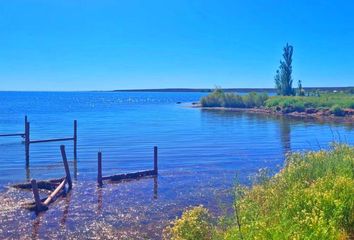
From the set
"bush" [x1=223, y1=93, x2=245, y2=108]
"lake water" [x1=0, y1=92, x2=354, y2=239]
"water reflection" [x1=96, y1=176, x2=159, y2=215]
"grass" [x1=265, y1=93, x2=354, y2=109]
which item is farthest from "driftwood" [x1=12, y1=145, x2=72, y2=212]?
"bush" [x1=223, y1=93, x2=245, y2=108]

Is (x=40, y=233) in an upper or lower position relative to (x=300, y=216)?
lower

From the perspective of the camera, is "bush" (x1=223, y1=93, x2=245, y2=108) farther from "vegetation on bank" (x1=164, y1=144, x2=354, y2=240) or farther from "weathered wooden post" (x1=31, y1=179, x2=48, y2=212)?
"vegetation on bank" (x1=164, y1=144, x2=354, y2=240)

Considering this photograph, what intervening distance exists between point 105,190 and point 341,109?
58.8 metres

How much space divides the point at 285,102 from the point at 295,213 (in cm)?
7752

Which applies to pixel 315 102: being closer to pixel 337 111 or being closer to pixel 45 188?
pixel 337 111

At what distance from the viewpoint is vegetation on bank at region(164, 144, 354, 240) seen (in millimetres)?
7242

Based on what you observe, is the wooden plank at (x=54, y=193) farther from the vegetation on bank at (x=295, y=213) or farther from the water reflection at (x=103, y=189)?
the vegetation on bank at (x=295, y=213)

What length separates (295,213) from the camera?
8.90 meters

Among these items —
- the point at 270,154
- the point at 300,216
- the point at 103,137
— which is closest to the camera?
the point at 300,216

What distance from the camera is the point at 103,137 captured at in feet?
145

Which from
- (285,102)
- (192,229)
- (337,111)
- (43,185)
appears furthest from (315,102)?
(192,229)

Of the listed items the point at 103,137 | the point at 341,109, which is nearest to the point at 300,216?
the point at 103,137

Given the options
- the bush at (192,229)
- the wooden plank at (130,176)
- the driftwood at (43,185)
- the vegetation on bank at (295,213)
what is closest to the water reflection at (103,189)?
the wooden plank at (130,176)

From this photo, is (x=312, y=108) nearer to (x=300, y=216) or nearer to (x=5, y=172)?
(x=5, y=172)
